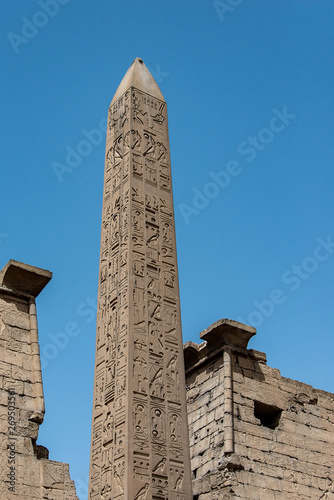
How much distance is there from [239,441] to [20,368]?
10.3 feet

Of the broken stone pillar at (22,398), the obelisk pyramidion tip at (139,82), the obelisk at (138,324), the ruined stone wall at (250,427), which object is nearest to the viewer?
the obelisk at (138,324)

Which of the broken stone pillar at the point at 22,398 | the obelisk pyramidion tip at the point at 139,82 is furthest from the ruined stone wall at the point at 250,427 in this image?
the obelisk pyramidion tip at the point at 139,82

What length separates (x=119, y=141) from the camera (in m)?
8.45

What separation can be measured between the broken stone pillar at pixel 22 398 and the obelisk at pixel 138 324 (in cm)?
198

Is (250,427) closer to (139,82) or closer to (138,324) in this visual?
(138,324)

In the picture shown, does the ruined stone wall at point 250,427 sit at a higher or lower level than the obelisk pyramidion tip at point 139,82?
lower

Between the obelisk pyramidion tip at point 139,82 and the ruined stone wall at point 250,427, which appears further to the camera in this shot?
the ruined stone wall at point 250,427

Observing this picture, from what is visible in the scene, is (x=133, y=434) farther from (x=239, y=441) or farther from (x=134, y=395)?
(x=239, y=441)

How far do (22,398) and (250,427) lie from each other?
3.31 metres

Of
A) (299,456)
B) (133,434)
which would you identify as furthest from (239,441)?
(133,434)

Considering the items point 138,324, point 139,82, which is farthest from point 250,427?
point 139,82

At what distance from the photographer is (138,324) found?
6.83m

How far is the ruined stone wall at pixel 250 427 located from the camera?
1006 centimetres

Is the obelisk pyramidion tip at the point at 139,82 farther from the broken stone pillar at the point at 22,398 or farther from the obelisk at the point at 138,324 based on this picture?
the broken stone pillar at the point at 22,398
